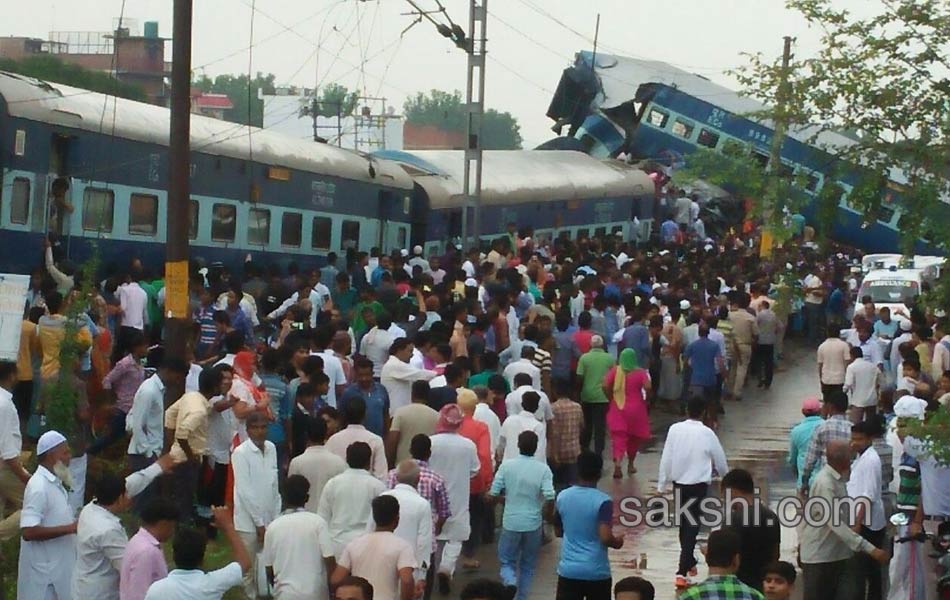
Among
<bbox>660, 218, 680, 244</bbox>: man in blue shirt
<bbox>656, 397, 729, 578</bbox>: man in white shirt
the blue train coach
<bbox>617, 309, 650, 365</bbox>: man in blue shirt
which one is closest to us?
<bbox>656, 397, 729, 578</bbox>: man in white shirt

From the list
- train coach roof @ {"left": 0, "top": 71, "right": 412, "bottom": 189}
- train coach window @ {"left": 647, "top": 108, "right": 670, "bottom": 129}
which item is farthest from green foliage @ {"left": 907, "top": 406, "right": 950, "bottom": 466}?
train coach window @ {"left": 647, "top": 108, "right": 670, "bottom": 129}

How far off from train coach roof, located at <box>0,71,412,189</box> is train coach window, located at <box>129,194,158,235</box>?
79 centimetres

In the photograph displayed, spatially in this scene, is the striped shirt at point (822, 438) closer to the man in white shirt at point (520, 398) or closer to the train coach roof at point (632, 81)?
the man in white shirt at point (520, 398)

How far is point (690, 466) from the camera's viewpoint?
48.4 ft

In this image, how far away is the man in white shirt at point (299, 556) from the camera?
35.1ft

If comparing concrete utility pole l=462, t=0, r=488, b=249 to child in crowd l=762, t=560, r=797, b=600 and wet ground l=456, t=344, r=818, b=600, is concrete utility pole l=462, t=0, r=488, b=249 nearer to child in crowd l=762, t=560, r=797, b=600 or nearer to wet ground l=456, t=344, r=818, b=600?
wet ground l=456, t=344, r=818, b=600

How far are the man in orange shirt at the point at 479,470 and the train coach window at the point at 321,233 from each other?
560 inches

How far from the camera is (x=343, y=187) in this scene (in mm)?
30812

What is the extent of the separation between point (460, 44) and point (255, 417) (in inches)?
854

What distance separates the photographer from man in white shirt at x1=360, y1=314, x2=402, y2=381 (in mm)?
18281

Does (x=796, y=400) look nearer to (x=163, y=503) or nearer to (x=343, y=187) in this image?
(x=343, y=187)

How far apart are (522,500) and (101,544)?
3.94 metres

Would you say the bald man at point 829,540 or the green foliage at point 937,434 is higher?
the green foliage at point 937,434

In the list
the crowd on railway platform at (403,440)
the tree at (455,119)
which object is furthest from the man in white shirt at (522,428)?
the tree at (455,119)
